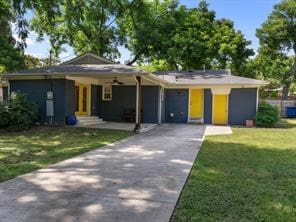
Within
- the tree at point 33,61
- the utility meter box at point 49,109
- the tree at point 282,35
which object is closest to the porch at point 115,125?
the utility meter box at point 49,109

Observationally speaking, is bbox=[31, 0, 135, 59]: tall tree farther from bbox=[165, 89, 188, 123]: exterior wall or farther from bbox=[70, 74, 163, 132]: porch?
bbox=[165, 89, 188, 123]: exterior wall

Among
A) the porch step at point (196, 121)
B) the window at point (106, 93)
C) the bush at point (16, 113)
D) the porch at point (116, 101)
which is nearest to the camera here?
the bush at point (16, 113)

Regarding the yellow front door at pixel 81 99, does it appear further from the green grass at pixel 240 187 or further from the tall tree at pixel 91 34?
the tall tree at pixel 91 34

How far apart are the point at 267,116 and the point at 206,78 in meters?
4.30

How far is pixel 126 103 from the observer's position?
17.8 m

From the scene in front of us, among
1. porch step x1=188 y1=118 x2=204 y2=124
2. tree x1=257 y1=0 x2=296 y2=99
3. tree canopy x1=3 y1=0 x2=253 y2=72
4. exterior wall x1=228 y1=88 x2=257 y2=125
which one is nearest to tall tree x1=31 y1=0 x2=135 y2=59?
tree canopy x1=3 y1=0 x2=253 y2=72

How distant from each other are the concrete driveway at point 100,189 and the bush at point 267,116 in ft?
33.9

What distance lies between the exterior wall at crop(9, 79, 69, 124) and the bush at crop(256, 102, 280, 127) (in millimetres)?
9929

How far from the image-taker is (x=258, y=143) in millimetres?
10477

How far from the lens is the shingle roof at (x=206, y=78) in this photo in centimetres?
1760

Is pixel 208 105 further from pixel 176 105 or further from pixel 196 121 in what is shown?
pixel 176 105

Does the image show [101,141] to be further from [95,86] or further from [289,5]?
[289,5]

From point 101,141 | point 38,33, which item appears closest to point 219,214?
point 101,141

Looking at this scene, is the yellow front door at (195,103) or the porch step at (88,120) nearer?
the porch step at (88,120)
